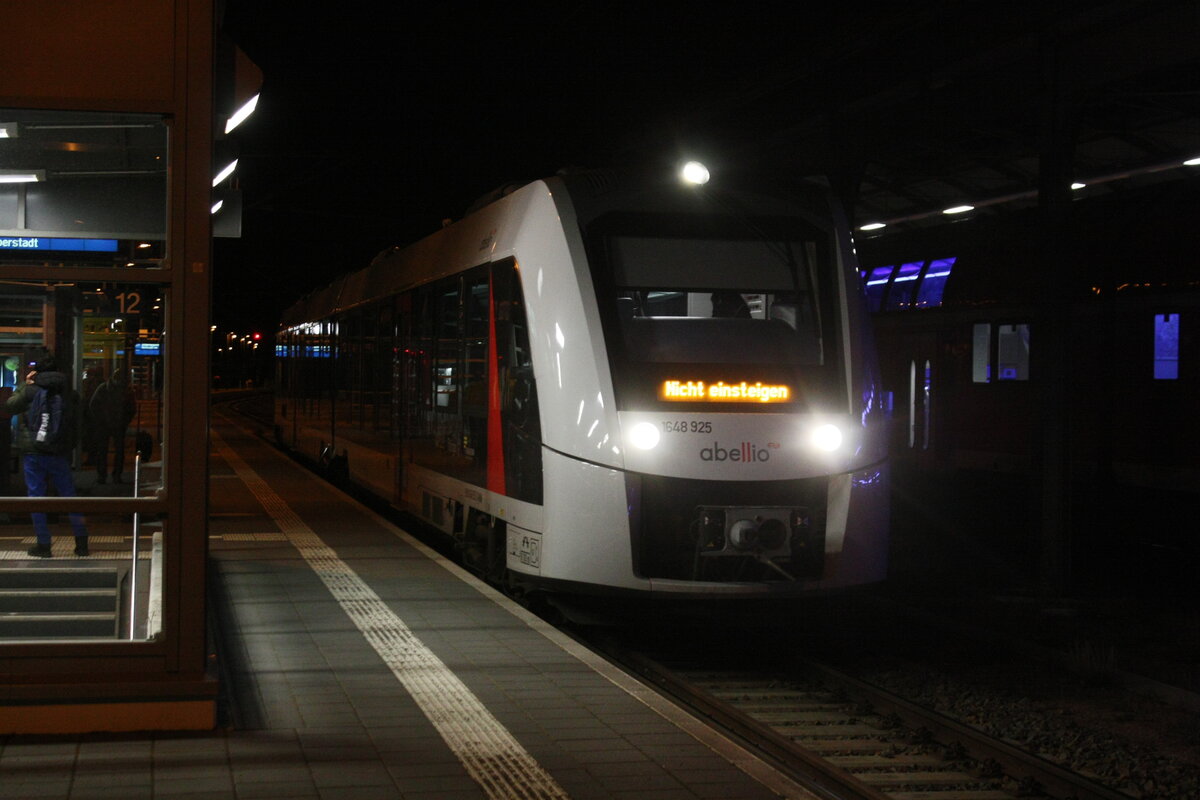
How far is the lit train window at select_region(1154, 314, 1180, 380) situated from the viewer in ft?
53.6

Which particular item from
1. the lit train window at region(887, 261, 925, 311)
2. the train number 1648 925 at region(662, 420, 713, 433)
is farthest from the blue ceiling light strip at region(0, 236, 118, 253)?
the lit train window at region(887, 261, 925, 311)

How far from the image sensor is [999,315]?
19.4 meters

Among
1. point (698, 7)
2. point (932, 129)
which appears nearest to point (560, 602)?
point (932, 129)

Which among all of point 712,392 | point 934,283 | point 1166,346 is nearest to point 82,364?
point 712,392

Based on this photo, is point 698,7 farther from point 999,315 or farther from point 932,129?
point 999,315

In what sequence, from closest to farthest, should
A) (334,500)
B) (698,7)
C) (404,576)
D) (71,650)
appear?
(71,650) → (404,576) → (698,7) → (334,500)

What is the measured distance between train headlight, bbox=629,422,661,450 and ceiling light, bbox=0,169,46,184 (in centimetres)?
355

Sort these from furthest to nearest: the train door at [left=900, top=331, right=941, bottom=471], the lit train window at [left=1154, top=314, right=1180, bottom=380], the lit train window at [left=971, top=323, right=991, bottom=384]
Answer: the train door at [left=900, top=331, right=941, bottom=471] < the lit train window at [left=971, top=323, right=991, bottom=384] < the lit train window at [left=1154, top=314, right=1180, bottom=380]

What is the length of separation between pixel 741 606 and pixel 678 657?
2.54ft

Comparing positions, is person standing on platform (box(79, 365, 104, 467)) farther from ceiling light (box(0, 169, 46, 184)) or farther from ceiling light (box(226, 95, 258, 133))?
ceiling light (box(226, 95, 258, 133))

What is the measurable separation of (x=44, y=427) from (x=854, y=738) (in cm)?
416

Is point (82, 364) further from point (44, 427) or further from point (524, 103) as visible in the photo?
point (524, 103)

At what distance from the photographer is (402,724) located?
607 cm

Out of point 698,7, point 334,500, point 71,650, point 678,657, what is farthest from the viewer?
point 334,500
